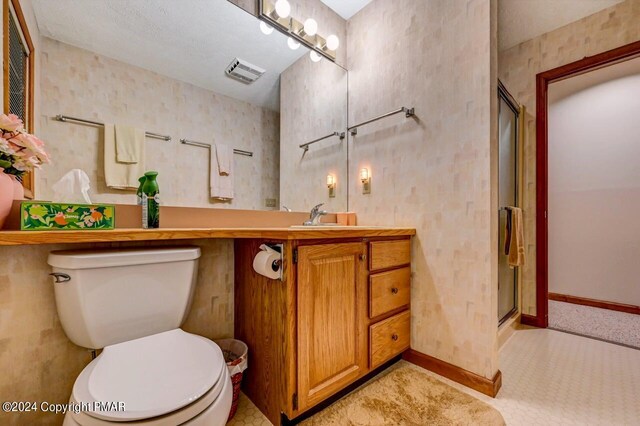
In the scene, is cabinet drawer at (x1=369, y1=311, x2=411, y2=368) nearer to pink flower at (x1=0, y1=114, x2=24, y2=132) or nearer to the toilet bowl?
the toilet bowl

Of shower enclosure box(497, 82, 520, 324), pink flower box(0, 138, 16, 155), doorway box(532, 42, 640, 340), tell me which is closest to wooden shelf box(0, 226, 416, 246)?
pink flower box(0, 138, 16, 155)

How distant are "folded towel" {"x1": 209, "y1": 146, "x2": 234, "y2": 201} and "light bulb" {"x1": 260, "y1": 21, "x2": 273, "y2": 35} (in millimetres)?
863

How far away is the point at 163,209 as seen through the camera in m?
1.22

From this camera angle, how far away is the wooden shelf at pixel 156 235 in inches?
27.3

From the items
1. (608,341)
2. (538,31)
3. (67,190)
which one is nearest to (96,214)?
(67,190)

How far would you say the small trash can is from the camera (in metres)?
1.15

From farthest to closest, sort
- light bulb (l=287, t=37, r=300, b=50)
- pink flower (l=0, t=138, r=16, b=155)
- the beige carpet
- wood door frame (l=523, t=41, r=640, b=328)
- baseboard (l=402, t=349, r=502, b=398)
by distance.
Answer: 1. wood door frame (l=523, t=41, r=640, b=328)
2. light bulb (l=287, t=37, r=300, b=50)
3. baseboard (l=402, t=349, r=502, b=398)
4. the beige carpet
5. pink flower (l=0, t=138, r=16, b=155)

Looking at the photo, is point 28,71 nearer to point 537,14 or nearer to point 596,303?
point 537,14

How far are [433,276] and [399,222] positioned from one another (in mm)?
392

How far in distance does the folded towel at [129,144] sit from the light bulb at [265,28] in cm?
101

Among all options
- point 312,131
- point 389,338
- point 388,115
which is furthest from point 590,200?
point 312,131

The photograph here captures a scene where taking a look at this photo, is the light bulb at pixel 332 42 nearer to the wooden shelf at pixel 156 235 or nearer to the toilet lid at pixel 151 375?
the wooden shelf at pixel 156 235

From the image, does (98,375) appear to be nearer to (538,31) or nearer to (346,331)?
(346,331)

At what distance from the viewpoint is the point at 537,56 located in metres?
2.28
